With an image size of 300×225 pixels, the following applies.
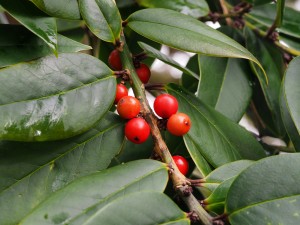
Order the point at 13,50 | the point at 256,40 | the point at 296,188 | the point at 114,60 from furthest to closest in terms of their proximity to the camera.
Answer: the point at 256,40 → the point at 114,60 → the point at 13,50 → the point at 296,188

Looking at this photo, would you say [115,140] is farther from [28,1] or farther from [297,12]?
[297,12]

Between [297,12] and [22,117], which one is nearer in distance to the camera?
[22,117]

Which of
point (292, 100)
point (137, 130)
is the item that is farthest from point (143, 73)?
point (292, 100)

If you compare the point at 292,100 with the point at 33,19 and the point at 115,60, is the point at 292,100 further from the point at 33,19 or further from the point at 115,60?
the point at 33,19

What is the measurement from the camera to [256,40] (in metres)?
1.30

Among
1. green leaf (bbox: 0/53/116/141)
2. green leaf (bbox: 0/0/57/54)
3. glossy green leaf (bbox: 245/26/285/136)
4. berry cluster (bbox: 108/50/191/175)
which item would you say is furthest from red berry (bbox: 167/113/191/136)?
glossy green leaf (bbox: 245/26/285/136)

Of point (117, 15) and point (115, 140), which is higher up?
point (117, 15)

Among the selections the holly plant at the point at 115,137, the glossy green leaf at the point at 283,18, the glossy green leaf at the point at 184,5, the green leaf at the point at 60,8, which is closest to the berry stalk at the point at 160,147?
the holly plant at the point at 115,137

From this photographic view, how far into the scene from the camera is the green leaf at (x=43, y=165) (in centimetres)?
80

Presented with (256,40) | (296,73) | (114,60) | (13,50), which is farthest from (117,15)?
(256,40)

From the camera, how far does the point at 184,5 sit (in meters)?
1.20

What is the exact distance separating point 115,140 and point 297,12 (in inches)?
28.6

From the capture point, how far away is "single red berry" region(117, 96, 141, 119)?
0.85 meters

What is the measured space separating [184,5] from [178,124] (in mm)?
430
